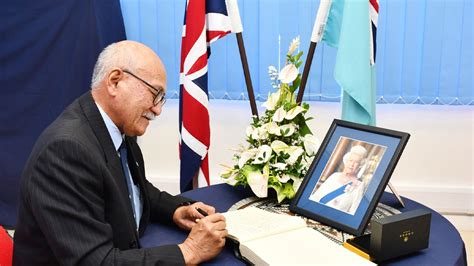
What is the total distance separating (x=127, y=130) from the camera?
146 centimetres

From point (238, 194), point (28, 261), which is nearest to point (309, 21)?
point (238, 194)

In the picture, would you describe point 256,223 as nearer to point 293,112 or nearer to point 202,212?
point 202,212

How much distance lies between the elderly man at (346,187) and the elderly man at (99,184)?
0.39m

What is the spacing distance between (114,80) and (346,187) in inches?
30.5

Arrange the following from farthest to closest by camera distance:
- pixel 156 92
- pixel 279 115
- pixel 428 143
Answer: pixel 428 143 → pixel 279 115 → pixel 156 92

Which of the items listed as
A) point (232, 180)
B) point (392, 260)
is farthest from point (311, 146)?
point (392, 260)

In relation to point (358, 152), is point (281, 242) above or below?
below

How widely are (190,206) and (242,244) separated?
1.12 ft

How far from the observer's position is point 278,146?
1737 millimetres

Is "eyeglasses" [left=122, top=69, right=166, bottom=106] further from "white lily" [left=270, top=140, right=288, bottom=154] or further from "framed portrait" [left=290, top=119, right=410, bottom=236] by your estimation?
"framed portrait" [left=290, top=119, right=410, bottom=236]

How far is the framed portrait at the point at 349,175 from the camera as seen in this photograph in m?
1.48

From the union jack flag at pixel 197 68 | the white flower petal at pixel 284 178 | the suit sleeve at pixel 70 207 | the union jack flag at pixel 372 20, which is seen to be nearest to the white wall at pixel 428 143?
the union jack flag at pixel 197 68

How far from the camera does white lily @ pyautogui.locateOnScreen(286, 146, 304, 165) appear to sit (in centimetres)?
171

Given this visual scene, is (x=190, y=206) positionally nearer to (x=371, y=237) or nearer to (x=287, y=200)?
(x=287, y=200)
